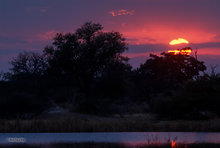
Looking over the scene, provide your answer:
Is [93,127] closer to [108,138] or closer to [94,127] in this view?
[94,127]

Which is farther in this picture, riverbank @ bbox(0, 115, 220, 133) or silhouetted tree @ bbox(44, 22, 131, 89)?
silhouetted tree @ bbox(44, 22, 131, 89)

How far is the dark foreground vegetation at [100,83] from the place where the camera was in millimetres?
39062

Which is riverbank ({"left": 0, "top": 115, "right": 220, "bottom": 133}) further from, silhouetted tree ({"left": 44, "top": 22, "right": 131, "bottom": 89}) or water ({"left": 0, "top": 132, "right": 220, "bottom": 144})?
silhouetted tree ({"left": 44, "top": 22, "right": 131, "bottom": 89})

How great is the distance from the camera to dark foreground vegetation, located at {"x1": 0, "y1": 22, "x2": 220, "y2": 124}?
128 ft

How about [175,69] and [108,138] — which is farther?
[175,69]

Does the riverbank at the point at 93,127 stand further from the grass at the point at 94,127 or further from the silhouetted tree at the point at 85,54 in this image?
the silhouetted tree at the point at 85,54

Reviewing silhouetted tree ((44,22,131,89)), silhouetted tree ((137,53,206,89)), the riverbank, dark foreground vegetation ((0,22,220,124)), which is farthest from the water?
silhouetted tree ((137,53,206,89))

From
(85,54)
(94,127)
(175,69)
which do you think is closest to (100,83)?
(85,54)

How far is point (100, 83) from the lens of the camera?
2408 inches

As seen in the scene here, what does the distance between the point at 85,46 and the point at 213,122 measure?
120ft

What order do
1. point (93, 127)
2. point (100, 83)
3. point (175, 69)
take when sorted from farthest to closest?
point (175, 69) → point (100, 83) → point (93, 127)

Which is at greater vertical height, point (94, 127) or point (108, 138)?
point (94, 127)

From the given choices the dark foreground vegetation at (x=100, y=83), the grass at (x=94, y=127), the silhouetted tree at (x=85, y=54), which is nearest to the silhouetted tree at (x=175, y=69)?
the dark foreground vegetation at (x=100, y=83)

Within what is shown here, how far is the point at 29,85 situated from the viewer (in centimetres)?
5806
